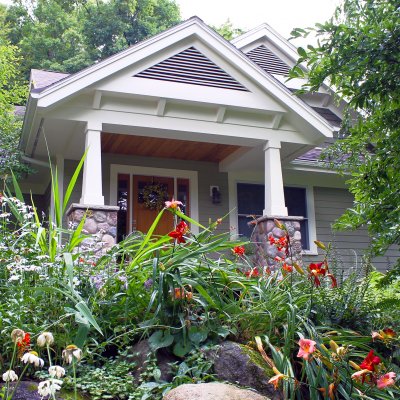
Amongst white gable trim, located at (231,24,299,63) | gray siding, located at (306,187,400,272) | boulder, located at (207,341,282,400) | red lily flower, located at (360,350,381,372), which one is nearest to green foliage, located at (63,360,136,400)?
boulder, located at (207,341,282,400)

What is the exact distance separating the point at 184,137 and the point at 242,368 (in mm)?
5559

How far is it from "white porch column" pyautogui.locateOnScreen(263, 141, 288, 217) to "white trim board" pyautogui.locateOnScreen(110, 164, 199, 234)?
163cm

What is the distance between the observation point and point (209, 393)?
2.59m

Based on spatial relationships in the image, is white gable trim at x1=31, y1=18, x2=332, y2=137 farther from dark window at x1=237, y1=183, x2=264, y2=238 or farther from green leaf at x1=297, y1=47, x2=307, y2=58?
green leaf at x1=297, y1=47, x2=307, y2=58

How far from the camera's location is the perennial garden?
307 cm

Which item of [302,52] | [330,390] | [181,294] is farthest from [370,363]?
[302,52]

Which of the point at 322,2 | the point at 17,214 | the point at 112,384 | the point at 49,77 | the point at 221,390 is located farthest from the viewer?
the point at 49,77

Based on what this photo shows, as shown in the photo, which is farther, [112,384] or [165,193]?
[165,193]

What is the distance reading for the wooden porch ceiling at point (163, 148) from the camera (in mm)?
9016

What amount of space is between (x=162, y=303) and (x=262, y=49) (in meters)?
10.0

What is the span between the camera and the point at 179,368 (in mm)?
3164

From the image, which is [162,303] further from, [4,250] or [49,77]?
[49,77]

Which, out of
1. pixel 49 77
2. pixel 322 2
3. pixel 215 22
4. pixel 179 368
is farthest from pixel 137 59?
pixel 215 22

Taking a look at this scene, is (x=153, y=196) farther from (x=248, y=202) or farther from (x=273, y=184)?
(x=273, y=184)
